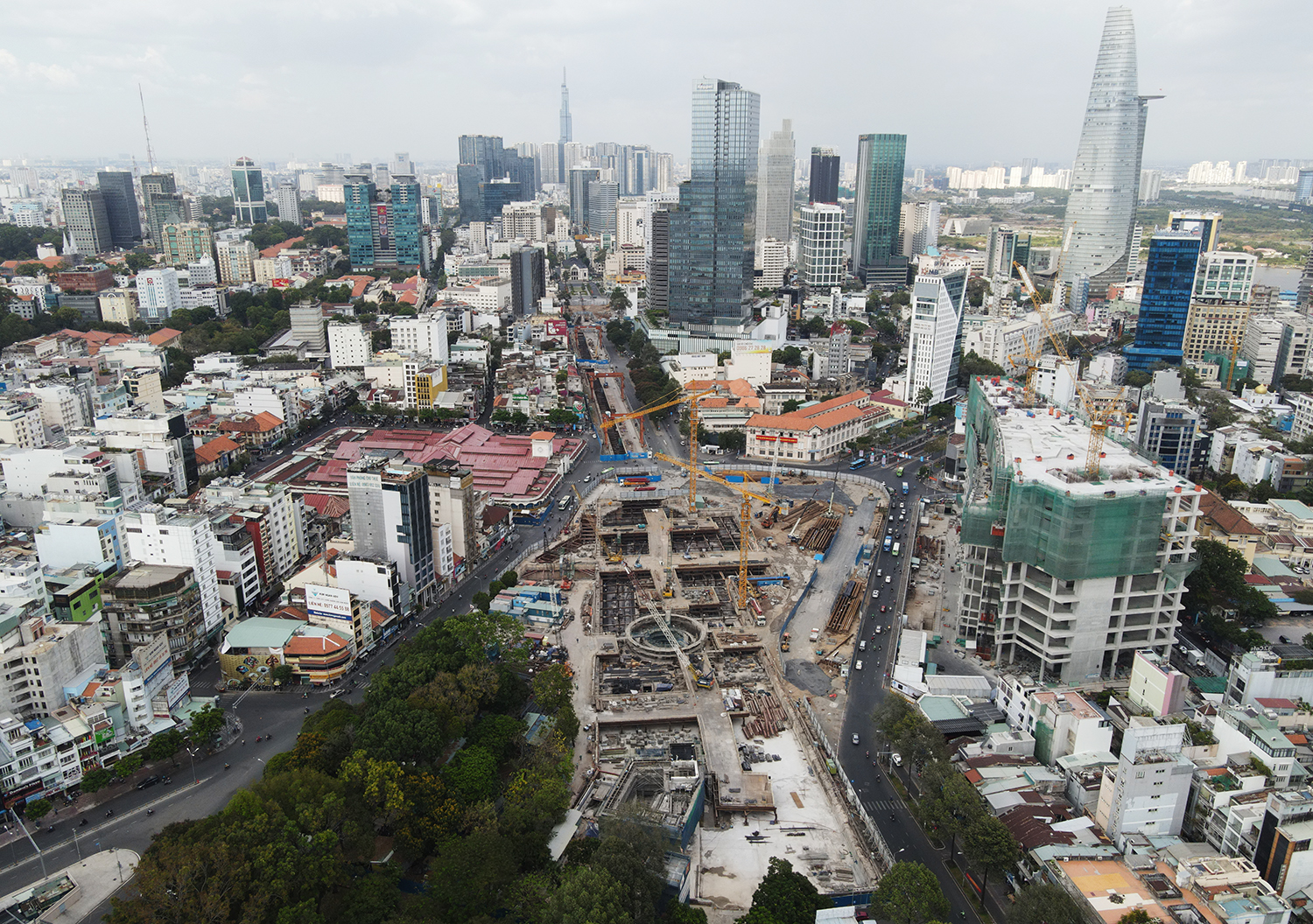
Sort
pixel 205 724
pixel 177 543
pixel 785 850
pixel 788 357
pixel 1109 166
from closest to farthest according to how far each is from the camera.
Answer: pixel 785 850 → pixel 205 724 → pixel 177 543 → pixel 788 357 → pixel 1109 166

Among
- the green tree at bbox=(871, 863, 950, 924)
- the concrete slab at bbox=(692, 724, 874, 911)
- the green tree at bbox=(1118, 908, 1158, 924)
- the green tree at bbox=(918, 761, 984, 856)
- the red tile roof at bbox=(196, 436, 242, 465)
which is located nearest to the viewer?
the green tree at bbox=(1118, 908, 1158, 924)

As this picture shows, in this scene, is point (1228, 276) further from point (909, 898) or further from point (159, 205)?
point (159, 205)

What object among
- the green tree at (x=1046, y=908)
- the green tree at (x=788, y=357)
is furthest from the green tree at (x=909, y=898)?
the green tree at (x=788, y=357)

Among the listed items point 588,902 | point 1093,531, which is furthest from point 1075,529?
point 588,902

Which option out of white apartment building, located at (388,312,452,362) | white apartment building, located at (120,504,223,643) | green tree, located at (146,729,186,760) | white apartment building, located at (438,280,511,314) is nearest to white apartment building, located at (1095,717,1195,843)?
green tree, located at (146,729,186,760)

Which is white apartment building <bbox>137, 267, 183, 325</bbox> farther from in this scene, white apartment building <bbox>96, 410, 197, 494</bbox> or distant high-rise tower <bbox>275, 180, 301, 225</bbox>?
distant high-rise tower <bbox>275, 180, 301, 225</bbox>

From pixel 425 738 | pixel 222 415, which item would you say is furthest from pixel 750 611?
pixel 222 415
